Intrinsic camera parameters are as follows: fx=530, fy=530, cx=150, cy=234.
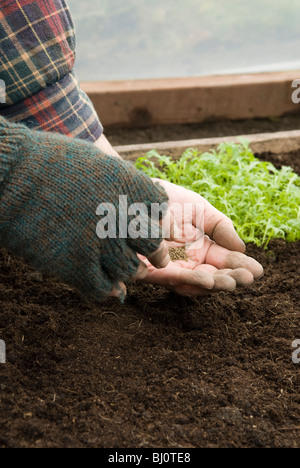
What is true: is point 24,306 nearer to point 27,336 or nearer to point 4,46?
point 27,336

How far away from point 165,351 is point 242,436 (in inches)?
15.6

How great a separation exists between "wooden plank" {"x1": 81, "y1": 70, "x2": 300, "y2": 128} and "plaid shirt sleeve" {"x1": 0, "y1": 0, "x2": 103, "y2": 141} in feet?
5.28

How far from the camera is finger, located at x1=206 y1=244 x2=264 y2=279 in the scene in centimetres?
189

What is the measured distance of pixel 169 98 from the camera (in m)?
3.85

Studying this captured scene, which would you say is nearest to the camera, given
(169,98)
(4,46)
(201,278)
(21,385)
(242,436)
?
(242,436)

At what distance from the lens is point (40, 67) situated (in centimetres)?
199

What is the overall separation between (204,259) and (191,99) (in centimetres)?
213

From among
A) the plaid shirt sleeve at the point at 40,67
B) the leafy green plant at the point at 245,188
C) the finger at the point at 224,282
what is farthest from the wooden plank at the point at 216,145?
the finger at the point at 224,282

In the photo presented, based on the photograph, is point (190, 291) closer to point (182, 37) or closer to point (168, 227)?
point (168, 227)

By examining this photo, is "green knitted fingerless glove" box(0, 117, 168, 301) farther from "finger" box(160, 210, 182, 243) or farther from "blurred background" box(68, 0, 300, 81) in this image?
"blurred background" box(68, 0, 300, 81)

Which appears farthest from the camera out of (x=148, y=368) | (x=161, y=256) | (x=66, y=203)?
(x=148, y=368)

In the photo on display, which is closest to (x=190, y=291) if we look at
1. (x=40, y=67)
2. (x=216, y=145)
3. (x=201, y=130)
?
(x=40, y=67)

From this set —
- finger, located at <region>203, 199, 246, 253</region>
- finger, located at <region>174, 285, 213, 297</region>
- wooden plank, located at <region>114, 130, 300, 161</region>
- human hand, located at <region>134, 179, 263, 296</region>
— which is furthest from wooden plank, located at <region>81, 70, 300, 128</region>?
finger, located at <region>174, 285, 213, 297</region>
